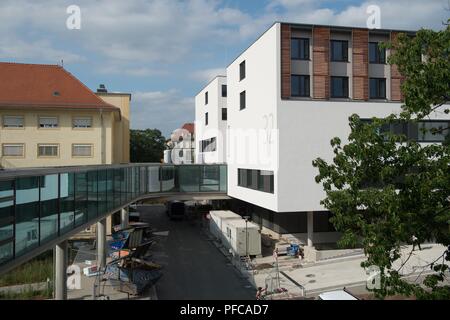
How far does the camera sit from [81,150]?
34.2 m

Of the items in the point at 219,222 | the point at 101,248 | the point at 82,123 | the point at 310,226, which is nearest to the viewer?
the point at 101,248

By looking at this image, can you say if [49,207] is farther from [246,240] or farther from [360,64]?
[360,64]

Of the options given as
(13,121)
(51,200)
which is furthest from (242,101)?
(51,200)

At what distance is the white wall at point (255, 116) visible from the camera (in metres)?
25.5

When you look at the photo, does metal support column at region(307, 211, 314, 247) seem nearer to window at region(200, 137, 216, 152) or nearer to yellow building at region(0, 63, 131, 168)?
yellow building at region(0, 63, 131, 168)

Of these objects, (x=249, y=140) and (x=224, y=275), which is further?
(x=249, y=140)

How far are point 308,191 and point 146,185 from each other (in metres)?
14.0

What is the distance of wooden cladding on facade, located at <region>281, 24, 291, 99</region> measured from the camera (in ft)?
82.1

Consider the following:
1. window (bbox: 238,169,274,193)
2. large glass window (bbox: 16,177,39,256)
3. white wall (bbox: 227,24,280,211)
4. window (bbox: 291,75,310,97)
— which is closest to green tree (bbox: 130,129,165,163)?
white wall (bbox: 227,24,280,211)

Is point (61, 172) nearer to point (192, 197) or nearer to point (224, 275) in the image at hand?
point (224, 275)

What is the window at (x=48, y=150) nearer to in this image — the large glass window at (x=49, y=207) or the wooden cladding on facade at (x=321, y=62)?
the wooden cladding on facade at (x=321, y=62)

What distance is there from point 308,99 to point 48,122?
20.8m
